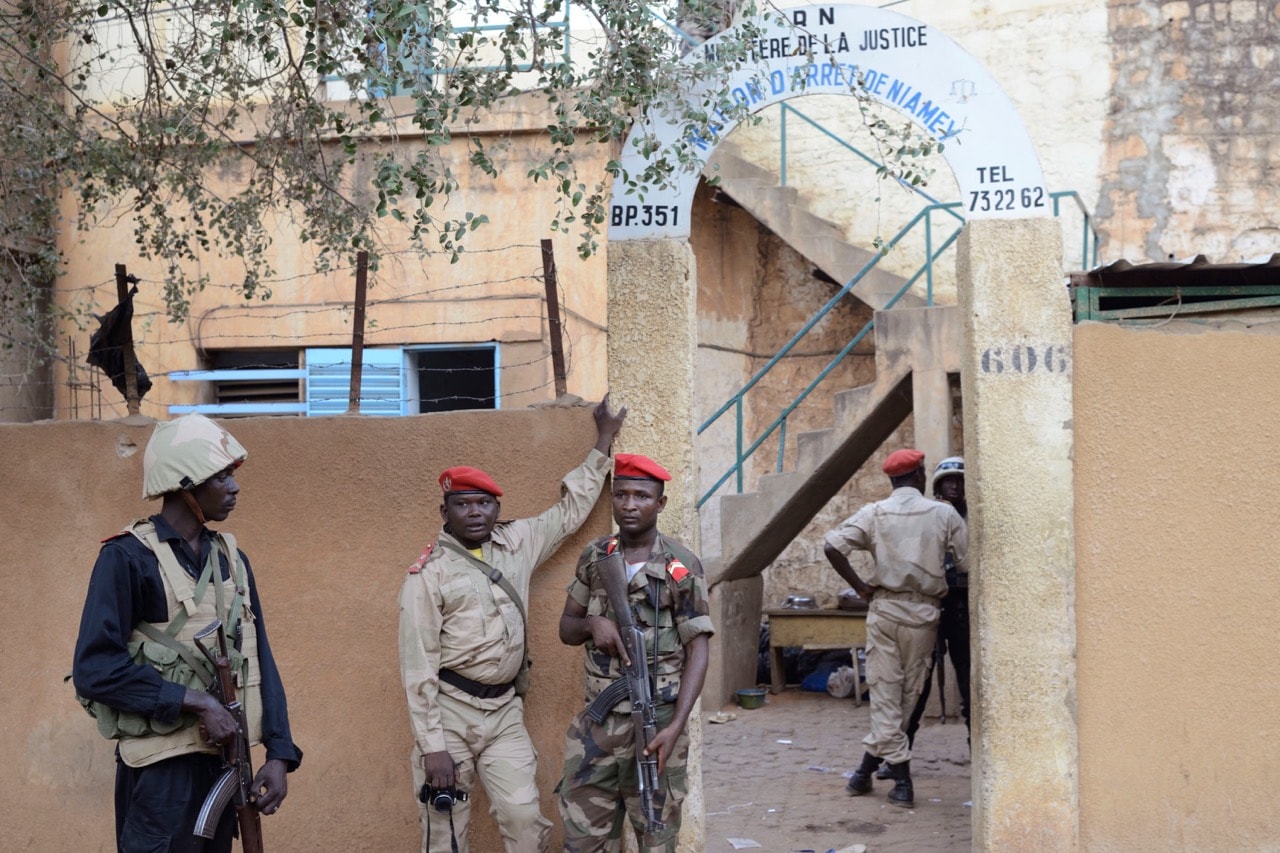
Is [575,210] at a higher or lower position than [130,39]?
lower

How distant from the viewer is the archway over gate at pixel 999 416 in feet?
17.2

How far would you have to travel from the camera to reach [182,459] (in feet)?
12.7

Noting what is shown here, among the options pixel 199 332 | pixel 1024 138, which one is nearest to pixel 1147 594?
pixel 1024 138

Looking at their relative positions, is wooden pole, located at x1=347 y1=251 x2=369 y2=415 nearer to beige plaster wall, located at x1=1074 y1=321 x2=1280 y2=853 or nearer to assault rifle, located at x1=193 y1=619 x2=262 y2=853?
assault rifle, located at x1=193 y1=619 x2=262 y2=853

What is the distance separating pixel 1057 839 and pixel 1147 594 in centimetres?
103

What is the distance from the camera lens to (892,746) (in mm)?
7172

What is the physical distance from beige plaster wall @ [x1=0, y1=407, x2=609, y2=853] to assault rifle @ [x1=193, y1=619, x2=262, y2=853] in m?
1.96

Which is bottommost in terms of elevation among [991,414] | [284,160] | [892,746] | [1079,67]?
[892,746]

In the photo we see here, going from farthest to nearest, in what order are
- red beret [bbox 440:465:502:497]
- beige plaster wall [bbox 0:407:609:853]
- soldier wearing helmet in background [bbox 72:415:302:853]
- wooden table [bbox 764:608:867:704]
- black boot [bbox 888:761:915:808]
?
wooden table [bbox 764:608:867:704]
black boot [bbox 888:761:915:808]
beige plaster wall [bbox 0:407:609:853]
red beret [bbox 440:465:502:497]
soldier wearing helmet in background [bbox 72:415:302:853]

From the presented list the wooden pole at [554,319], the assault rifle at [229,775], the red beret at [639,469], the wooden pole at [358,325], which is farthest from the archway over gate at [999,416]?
the assault rifle at [229,775]

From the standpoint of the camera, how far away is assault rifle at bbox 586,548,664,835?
458 cm

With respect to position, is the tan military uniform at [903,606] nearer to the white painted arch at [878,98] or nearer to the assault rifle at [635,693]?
the white painted arch at [878,98]

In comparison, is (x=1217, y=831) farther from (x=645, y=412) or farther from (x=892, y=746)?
(x=645, y=412)

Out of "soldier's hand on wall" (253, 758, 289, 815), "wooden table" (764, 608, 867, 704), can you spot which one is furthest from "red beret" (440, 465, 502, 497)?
"wooden table" (764, 608, 867, 704)
